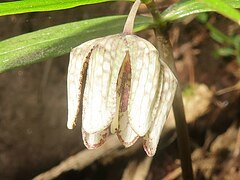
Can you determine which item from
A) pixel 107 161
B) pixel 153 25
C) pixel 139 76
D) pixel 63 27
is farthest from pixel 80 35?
pixel 107 161

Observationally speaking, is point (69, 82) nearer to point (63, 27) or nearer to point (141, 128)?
point (141, 128)

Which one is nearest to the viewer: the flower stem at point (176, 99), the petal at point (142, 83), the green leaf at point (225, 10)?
the green leaf at point (225, 10)

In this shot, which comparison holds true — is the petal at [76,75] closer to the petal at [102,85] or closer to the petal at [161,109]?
the petal at [102,85]

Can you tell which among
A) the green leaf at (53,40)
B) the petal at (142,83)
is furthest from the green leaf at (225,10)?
the green leaf at (53,40)

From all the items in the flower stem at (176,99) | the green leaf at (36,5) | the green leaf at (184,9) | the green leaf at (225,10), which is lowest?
the flower stem at (176,99)

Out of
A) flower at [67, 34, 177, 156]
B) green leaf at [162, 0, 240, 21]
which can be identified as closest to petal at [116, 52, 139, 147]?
flower at [67, 34, 177, 156]

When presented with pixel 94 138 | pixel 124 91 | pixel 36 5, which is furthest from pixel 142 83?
pixel 36 5

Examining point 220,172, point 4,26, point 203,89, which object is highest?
point 4,26
